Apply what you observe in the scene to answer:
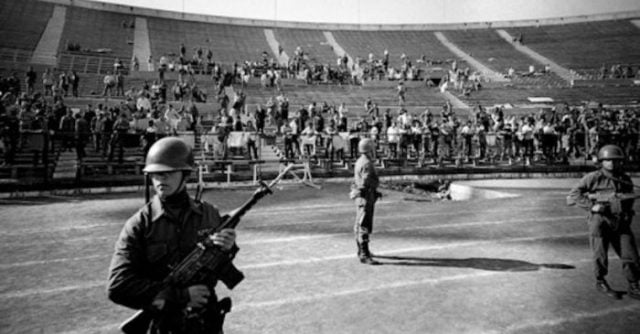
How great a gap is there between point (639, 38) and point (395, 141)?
4564 cm

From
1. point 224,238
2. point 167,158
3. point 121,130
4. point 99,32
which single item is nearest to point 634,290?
point 224,238

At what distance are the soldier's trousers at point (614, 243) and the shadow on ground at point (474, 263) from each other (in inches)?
43.3

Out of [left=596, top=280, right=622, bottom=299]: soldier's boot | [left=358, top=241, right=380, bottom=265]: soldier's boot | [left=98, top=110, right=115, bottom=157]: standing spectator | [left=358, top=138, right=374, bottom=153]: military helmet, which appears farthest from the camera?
[left=98, top=110, right=115, bottom=157]: standing spectator

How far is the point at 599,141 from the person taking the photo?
Answer: 62.9ft

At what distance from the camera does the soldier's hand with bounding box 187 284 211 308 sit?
2455 mm

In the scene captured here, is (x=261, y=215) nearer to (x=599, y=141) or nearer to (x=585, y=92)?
(x=599, y=141)

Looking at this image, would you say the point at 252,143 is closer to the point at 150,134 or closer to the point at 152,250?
the point at 150,134

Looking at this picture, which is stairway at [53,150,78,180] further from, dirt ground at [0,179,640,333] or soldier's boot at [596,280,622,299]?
soldier's boot at [596,280,622,299]

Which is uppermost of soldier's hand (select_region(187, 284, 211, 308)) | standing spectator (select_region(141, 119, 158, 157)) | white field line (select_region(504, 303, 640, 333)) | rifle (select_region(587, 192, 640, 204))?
standing spectator (select_region(141, 119, 158, 157))

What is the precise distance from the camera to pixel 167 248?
2.64 m

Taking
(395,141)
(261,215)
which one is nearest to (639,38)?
(395,141)

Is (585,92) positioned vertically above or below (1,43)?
below

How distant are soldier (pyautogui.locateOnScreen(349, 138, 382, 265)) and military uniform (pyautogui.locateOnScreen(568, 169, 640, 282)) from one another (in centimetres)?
291

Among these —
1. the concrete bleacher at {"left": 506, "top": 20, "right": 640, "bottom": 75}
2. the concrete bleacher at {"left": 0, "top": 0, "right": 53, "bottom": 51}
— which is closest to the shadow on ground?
the concrete bleacher at {"left": 0, "top": 0, "right": 53, "bottom": 51}
